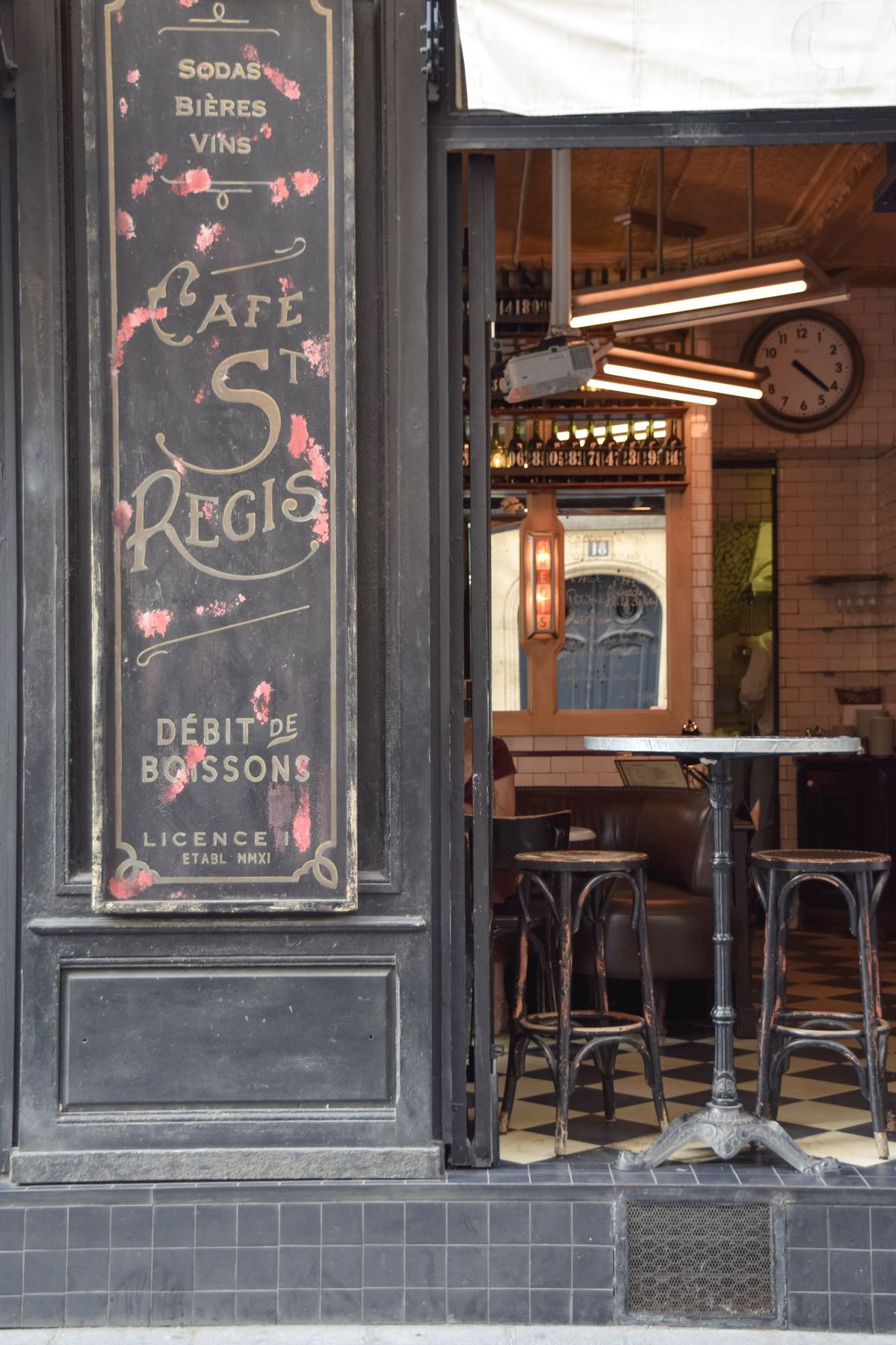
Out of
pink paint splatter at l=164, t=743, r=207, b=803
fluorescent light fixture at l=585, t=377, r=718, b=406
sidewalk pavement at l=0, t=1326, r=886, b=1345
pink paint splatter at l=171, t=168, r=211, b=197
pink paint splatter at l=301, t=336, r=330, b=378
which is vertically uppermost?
fluorescent light fixture at l=585, t=377, r=718, b=406

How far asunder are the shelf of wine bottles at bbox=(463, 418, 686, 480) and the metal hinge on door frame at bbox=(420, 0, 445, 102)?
5784mm

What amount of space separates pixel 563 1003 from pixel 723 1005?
1.45 feet

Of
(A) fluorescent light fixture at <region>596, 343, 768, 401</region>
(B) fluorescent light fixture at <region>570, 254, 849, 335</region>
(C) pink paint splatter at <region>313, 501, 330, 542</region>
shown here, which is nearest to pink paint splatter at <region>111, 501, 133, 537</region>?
(C) pink paint splatter at <region>313, 501, 330, 542</region>

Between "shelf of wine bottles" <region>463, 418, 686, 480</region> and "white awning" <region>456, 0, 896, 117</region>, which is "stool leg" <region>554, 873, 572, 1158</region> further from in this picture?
"shelf of wine bottles" <region>463, 418, 686, 480</region>

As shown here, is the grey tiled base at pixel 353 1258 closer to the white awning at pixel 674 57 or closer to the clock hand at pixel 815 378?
the white awning at pixel 674 57

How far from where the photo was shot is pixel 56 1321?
135 inches

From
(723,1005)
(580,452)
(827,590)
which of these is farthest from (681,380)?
(723,1005)

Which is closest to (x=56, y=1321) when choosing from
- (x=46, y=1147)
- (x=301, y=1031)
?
(x=46, y=1147)

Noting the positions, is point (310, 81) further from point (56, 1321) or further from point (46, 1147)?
point (56, 1321)

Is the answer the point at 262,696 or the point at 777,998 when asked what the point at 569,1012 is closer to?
the point at 777,998

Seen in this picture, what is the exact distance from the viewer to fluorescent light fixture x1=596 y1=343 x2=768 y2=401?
7.34 metres

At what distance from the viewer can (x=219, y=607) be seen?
3576 millimetres

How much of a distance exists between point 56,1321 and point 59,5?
10.2 feet

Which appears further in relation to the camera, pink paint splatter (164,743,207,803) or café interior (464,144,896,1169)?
café interior (464,144,896,1169)
